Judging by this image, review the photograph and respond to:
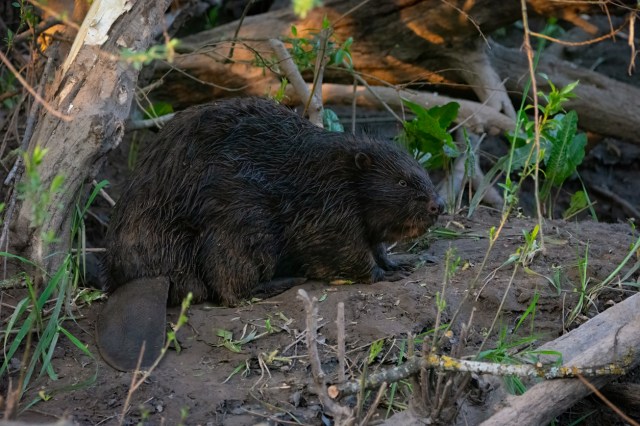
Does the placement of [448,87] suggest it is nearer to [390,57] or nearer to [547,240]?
[390,57]

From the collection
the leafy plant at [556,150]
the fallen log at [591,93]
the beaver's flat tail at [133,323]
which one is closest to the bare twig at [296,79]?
the leafy plant at [556,150]

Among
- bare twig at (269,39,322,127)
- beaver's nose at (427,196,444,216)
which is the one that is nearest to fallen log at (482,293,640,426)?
beaver's nose at (427,196,444,216)

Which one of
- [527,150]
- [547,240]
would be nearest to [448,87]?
[527,150]

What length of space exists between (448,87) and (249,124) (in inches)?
118

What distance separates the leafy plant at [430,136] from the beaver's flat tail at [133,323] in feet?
6.62

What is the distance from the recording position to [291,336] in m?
3.96

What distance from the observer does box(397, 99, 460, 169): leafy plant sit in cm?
540

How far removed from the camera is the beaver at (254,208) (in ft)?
14.0

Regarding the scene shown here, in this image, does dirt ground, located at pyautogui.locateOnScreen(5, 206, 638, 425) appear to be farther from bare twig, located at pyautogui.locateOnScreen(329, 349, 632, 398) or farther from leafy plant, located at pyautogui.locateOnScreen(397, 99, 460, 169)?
leafy plant, located at pyautogui.locateOnScreen(397, 99, 460, 169)

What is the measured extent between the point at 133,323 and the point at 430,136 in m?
2.41

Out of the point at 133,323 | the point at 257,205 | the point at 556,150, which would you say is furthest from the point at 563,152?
the point at 133,323

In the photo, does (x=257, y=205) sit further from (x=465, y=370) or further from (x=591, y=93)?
(x=591, y=93)

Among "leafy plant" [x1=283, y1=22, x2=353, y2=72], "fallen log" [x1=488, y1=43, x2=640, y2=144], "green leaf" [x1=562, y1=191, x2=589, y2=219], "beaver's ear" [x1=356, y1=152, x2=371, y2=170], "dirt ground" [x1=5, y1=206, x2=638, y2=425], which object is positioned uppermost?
"leafy plant" [x1=283, y1=22, x2=353, y2=72]

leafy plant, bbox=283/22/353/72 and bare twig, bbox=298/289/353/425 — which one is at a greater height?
leafy plant, bbox=283/22/353/72
